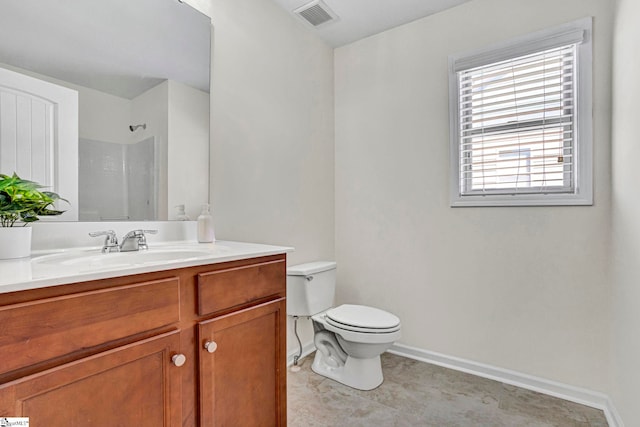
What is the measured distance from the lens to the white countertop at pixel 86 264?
0.76m

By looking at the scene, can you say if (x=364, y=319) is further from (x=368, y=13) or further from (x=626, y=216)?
(x=368, y=13)

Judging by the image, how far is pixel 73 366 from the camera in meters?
0.80

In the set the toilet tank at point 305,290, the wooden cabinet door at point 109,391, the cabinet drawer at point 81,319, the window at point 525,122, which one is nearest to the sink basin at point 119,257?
the cabinet drawer at point 81,319

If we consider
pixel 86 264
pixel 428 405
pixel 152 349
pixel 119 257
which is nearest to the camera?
pixel 152 349

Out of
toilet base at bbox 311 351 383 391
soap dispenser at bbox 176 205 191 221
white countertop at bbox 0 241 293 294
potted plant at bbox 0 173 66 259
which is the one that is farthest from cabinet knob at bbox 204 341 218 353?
toilet base at bbox 311 351 383 391

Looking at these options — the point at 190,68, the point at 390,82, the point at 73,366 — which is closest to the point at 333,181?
the point at 390,82

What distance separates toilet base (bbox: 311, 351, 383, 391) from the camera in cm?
194

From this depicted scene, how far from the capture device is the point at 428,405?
1.77m

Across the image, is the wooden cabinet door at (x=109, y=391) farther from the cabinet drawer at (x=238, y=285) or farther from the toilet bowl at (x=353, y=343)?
the toilet bowl at (x=353, y=343)

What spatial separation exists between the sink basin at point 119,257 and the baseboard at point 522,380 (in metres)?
1.75

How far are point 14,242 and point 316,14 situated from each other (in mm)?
2109

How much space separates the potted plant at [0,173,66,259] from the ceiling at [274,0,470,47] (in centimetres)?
181

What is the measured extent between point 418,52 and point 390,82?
27cm

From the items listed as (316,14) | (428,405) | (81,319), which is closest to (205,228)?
(81,319)
